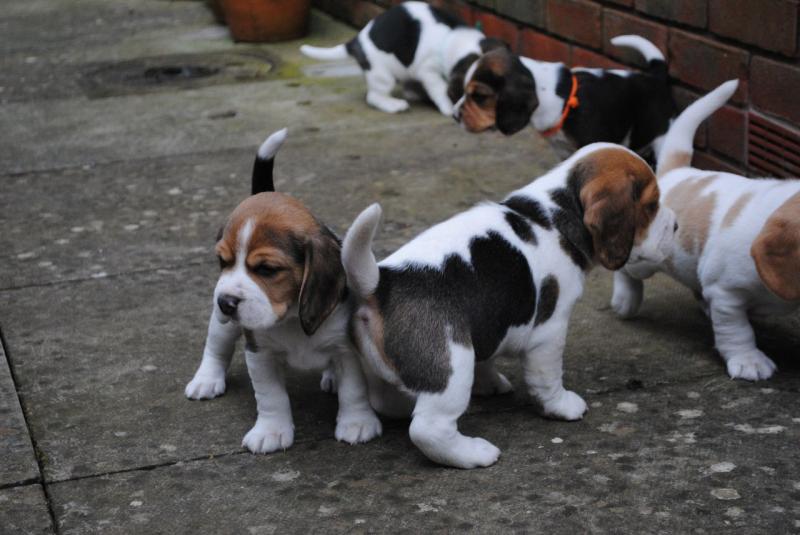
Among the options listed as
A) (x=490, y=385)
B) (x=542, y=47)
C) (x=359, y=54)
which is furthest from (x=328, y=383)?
(x=359, y=54)

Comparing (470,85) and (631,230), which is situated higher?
(631,230)

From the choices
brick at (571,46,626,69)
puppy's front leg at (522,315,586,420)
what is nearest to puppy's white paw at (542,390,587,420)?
puppy's front leg at (522,315,586,420)

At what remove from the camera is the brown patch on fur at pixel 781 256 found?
4.00m

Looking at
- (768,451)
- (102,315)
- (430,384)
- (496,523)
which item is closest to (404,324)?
(430,384)

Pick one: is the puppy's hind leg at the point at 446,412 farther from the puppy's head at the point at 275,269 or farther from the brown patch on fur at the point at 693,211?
the brown patch on fur at the point at 693,211

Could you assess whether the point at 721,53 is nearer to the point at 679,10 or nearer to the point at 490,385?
the point at 679,10

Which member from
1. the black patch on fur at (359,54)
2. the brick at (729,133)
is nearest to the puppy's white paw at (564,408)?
the brick at (729,133)

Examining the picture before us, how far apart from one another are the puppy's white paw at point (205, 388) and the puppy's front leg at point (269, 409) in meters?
0.43

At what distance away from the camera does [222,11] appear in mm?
11945

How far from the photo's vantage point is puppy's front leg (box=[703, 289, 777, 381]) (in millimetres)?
4375

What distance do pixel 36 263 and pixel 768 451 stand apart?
3.69 m

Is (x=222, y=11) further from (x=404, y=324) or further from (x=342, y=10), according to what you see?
(x=404, y=324)

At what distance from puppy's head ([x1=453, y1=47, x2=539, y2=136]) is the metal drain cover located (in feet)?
10.9

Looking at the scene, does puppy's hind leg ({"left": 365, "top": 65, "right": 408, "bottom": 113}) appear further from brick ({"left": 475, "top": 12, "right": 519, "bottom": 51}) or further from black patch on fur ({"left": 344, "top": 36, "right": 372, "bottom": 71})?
brick ({"left": 475, "top": 12, "right": 519, "bottom": 51})
